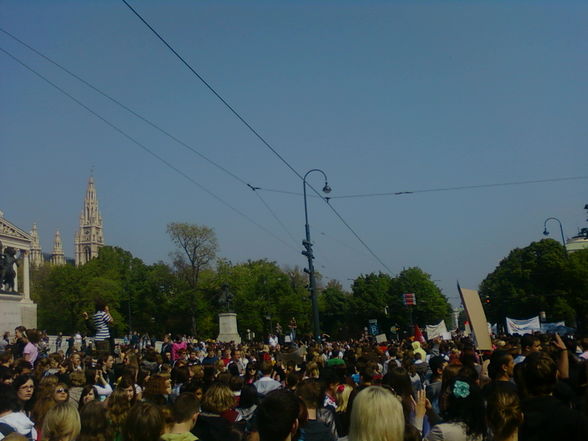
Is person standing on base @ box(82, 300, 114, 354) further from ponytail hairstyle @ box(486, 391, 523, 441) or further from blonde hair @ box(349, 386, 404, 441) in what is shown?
blonde hair @ box(349, 386, 404, 441)

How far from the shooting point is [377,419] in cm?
396

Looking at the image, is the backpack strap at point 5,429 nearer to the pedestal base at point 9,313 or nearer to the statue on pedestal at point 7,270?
the pedestal base at point 9,313

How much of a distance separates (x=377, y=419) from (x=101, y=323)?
14122 millimetres

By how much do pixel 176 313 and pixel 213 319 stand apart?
4.56 metres

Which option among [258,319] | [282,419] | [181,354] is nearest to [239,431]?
[282,419]

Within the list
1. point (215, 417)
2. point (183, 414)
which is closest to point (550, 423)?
point (183, 414)

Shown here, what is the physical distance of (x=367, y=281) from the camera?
9325 centimetres

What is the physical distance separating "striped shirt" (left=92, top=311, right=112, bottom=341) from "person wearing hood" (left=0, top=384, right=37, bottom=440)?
10.3 metres

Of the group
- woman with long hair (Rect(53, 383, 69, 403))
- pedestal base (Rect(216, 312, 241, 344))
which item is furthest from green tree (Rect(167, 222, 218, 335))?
woman with long hair (Rect(53, 383, 69, 403))

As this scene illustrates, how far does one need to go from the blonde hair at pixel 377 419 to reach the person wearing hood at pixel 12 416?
159 inches

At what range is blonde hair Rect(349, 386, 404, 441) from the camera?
3953 mm

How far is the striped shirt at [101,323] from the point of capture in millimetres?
16766

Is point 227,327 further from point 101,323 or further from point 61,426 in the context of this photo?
point 61,426

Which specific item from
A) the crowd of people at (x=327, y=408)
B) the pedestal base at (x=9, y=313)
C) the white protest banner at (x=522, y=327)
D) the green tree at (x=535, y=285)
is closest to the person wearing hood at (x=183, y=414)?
the crowd of people at (x=327, y=408)
